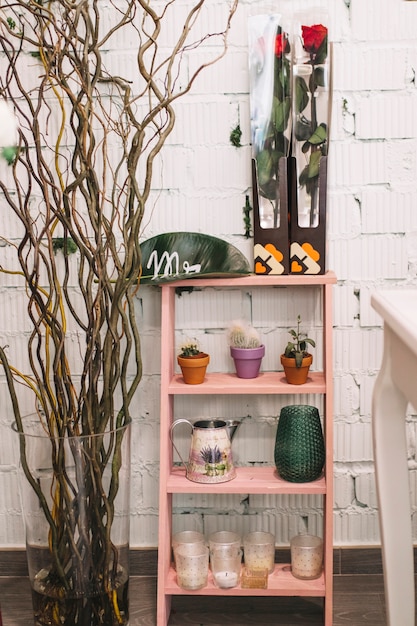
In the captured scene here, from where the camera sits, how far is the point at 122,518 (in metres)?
1.84

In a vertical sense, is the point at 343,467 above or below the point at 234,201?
below

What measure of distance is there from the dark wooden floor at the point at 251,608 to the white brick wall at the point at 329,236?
5.0 inches

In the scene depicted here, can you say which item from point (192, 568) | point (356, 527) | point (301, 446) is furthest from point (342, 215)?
point (192, 568)

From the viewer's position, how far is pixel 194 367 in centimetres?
193

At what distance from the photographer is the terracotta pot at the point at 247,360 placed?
6.41 ft

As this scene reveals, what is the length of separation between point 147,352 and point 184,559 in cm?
52

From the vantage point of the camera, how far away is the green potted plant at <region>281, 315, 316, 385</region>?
1.91 meters

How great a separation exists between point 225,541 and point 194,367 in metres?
0.42

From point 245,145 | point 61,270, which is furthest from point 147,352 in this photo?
point 245,145

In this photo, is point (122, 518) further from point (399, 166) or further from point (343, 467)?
point (399, 166)

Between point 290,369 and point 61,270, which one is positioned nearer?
point 290,369

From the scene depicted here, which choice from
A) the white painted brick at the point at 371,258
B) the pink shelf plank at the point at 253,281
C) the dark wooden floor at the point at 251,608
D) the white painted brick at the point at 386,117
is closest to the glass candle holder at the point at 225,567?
the dark wooden floor at the point at 251,608

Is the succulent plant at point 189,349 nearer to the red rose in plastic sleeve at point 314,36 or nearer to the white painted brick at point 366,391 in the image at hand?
the white painted brick at point 366,391

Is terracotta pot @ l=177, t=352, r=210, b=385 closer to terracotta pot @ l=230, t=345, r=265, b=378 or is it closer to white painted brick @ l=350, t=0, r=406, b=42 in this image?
terracotta pot @ l=230, t=345, r=265, b=378
